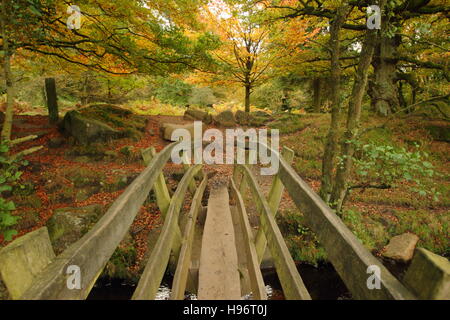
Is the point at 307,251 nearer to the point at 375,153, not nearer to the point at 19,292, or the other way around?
the point at 375,153

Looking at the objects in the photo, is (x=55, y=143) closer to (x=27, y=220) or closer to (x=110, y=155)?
(x=110, y=155)

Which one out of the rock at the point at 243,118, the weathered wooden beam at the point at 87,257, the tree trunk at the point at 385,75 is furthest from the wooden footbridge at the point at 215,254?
the tree trunk at the point at 385,75

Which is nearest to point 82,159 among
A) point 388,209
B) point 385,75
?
point 388,209

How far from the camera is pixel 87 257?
124cm

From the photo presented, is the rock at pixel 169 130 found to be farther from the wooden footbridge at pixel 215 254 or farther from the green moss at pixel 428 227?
the green moss at pixel 428 227

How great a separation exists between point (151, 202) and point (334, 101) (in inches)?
215

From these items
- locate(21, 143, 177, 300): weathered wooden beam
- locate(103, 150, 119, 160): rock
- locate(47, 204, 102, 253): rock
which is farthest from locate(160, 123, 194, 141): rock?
locate(21, 143, 177, 300): weathered wooden beam

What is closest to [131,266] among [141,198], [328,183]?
[141,198]

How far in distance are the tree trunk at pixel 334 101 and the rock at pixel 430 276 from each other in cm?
448

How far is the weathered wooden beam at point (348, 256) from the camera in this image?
1.08 meters

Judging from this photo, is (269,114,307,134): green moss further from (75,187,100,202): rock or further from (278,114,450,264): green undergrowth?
(75,187,100,202): rock

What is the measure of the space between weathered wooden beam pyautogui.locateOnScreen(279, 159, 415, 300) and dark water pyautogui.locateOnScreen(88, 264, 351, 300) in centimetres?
396

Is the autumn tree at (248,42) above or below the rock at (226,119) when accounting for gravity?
above

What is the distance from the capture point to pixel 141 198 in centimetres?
216
